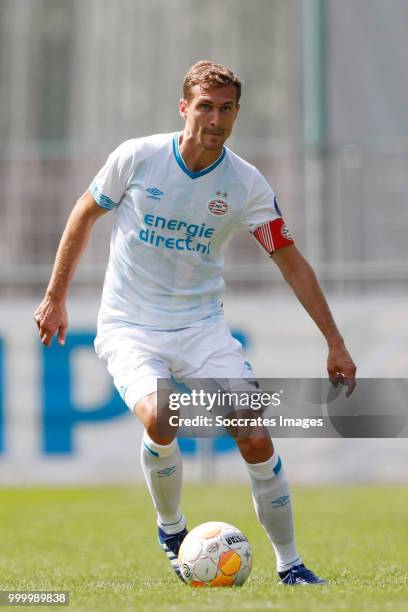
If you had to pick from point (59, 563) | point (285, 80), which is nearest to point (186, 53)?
point (285, 80)

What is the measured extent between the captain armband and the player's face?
453 mm

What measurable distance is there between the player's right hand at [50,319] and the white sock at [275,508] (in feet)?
3.50

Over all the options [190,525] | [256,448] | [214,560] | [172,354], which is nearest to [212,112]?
[172,354]

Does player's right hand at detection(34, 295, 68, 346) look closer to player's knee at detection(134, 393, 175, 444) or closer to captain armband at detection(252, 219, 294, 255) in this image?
player's knee at detection(134, 393, 175, 444)

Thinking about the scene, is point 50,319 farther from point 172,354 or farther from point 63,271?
point 172,354

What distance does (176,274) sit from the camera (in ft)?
20.7

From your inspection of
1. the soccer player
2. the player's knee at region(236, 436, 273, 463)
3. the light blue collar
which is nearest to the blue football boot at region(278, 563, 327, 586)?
the soccer player

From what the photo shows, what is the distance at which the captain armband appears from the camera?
621 cm

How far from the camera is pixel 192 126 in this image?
612cm

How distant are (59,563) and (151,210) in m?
2.23

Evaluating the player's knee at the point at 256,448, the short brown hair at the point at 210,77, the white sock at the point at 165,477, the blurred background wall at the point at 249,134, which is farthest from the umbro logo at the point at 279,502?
the blurred background wall at the point at 249,134

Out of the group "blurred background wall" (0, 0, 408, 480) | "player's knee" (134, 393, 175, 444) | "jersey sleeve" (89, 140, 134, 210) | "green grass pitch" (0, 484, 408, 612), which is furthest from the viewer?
"blurred background wall" (0, 0, 408, 480)

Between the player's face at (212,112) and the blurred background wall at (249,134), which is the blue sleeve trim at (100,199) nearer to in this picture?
the player's face at (212,112)

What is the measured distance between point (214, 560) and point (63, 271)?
1.49 meters
